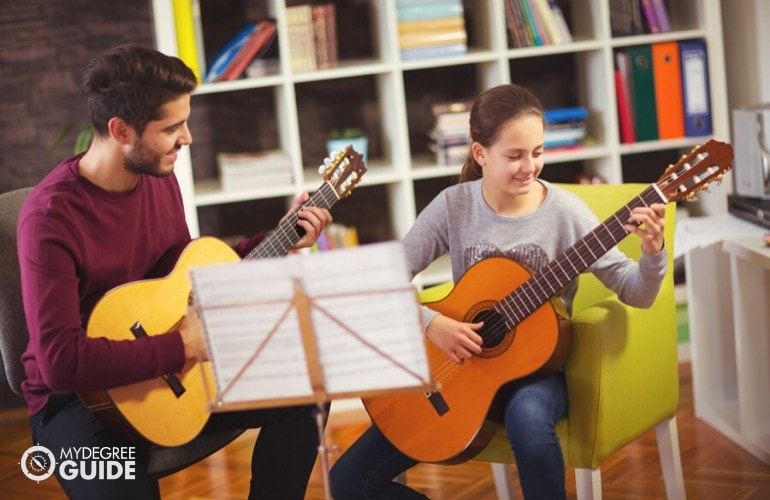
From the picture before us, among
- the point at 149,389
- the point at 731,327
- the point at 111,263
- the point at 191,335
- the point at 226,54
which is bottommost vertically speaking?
the point at 731,327

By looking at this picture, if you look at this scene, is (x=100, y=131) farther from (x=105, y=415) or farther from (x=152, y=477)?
(x=152, y=477)

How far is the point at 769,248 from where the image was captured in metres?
2.82

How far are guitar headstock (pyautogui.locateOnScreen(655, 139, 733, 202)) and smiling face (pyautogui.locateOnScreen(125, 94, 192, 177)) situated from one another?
100 centimetres

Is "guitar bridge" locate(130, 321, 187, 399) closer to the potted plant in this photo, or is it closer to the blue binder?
the potted plant

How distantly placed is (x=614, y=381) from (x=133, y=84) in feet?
3.87

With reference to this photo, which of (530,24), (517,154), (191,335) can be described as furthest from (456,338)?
(530,24)

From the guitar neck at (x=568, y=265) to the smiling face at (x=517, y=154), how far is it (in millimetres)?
206

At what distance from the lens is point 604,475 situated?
9.87ft

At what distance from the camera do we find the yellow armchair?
2219mm

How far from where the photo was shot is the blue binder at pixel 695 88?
12.5 feet

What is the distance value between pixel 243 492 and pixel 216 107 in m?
1.54

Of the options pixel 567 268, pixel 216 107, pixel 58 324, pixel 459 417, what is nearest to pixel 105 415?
pixel 58 324

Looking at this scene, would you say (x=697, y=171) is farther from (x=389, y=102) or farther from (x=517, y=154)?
(x=389, y=102)

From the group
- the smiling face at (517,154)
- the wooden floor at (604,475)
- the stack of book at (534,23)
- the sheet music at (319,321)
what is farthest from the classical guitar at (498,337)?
the stack of book at (534,23)
